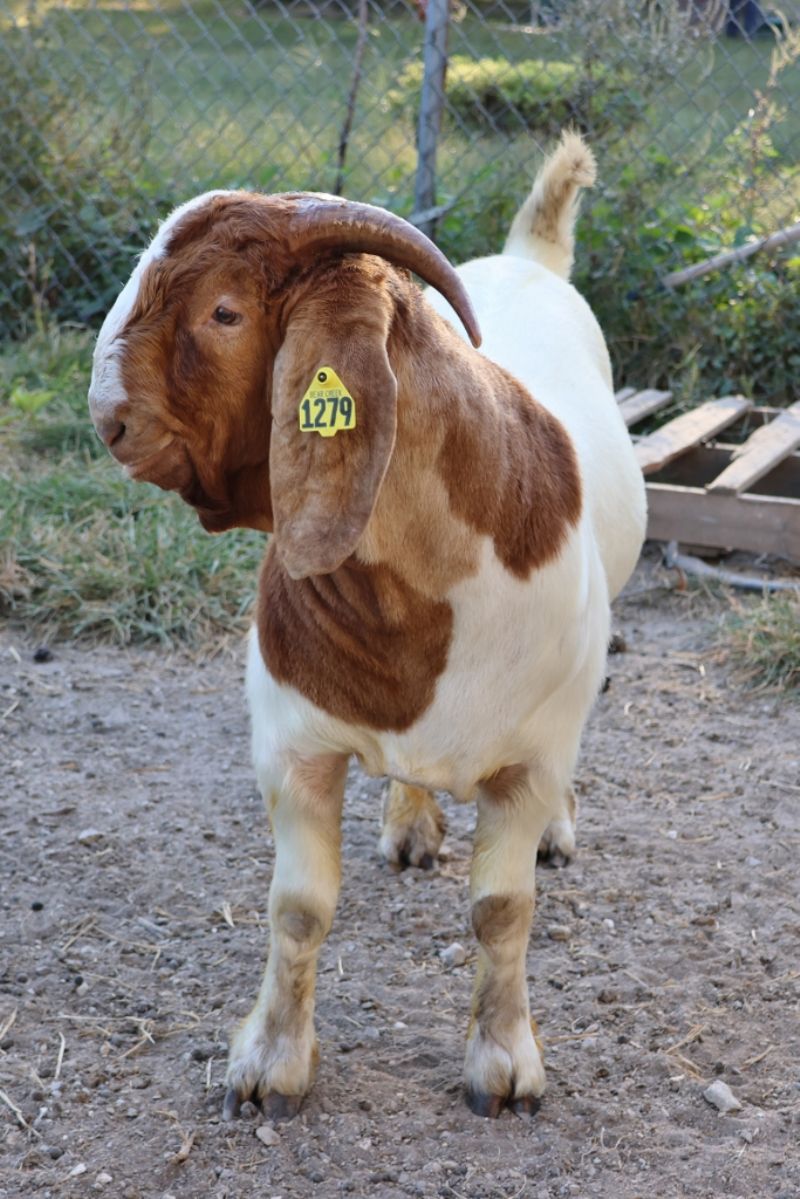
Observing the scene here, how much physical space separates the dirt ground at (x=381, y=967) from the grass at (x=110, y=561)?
28 centimetres

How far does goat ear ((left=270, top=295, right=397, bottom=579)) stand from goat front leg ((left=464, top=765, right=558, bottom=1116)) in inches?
26.4

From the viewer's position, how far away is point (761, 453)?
5223 millimetres

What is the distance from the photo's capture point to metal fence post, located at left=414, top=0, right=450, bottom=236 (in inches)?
238

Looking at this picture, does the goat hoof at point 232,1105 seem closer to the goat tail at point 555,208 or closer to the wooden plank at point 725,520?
the goat tail at point 555,208

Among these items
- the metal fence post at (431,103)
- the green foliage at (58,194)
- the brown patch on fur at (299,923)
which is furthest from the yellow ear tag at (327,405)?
the green foliage at (58,194)

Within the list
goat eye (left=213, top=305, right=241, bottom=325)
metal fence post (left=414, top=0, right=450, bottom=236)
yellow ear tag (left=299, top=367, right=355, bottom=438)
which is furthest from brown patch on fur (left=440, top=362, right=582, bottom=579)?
→ metal fence post (left=414, top=0, right=450, bottom=236)

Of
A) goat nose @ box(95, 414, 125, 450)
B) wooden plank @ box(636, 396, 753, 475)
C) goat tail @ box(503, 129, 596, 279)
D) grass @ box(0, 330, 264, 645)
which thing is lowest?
grass @ box(0, 330, 264, 645)

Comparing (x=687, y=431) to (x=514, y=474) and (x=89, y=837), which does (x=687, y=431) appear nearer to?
(x=89, y=837)

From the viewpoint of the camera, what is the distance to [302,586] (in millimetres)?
2377

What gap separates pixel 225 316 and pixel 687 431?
141 inches

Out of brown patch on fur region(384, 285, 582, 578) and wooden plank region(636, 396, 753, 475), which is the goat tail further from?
brown patch on fur region(384, 285, 582, 578)

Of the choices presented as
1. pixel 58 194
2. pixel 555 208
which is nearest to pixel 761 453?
pixel 555 208

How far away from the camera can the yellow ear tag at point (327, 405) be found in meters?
2.00

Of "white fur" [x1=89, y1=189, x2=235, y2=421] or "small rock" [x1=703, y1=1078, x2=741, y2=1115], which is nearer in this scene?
"white fur" [x1=89, y1=189, x2=235, y2=421]
